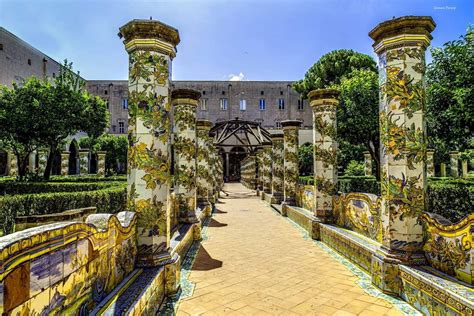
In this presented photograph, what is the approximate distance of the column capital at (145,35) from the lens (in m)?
3.94

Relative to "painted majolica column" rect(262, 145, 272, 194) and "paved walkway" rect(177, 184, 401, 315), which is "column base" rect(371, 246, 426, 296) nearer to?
"paved walkway" rect(177, 184, 401, 315)

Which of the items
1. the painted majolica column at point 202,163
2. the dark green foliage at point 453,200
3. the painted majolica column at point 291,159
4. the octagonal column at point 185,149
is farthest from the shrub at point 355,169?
the octagonal column at point 185,149

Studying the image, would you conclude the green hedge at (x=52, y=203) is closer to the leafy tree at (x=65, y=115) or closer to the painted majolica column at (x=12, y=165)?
the leafy tree at (x=65, y=115)

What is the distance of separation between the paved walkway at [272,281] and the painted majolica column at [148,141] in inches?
30.2

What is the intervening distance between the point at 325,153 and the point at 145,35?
204 inches

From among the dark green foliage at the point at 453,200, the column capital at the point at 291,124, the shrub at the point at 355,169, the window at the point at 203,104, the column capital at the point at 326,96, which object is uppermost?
the window at the point at 203,104

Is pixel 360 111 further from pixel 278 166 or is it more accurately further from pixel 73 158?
pixel 73 158

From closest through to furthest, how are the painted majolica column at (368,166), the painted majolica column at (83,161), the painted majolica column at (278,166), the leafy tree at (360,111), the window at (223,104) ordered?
the painted majolica column at (278,166) → the leafy tree at (360,111) → the painted majolica column at (368,166) → the painted majolica column at (83,161) → the window at (223,104)

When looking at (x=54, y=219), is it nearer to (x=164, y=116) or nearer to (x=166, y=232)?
(x=166, y=232)

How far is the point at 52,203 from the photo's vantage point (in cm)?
706

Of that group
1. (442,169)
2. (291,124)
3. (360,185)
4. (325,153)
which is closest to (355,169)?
(360,185)

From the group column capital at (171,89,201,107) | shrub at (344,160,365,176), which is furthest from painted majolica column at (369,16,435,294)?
shrub at (344,160,365,176)

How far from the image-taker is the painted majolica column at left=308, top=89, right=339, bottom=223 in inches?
291

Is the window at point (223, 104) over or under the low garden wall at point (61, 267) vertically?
over
